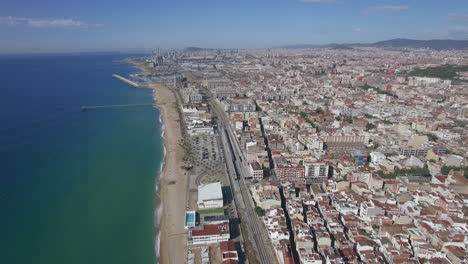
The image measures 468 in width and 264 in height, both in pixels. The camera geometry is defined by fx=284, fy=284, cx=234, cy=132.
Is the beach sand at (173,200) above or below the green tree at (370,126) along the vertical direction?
below

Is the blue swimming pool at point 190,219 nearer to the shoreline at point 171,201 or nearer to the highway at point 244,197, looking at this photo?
the shoreline at point 171,201

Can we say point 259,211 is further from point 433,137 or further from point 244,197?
Answer: point 433,137

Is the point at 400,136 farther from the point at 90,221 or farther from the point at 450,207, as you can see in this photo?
the point at 90,221

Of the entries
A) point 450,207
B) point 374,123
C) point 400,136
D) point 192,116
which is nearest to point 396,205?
point 450,207

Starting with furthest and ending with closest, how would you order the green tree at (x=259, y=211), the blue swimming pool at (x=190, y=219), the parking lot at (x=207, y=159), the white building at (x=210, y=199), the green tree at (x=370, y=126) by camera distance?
the green tree at (x=370, y=126) → the parking lot at (x=207, y=159) → the white building at (x=210, y=199) → the green tree at (x=259, y=211) → the blue swimming pool at (x=190, y=219)

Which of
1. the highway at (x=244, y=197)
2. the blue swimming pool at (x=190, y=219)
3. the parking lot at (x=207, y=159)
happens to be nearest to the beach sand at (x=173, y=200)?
the blue swimming pool at (x=190, y=219)

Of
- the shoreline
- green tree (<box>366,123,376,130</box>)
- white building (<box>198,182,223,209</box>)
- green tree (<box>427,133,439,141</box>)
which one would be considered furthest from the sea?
green tree (<box>427,133,439,141</box>)

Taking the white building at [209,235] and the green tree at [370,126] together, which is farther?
the green tree at [370,126]

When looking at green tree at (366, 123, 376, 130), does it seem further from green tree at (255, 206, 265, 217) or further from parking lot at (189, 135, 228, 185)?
green tree at (255, 206, 265, 217)
